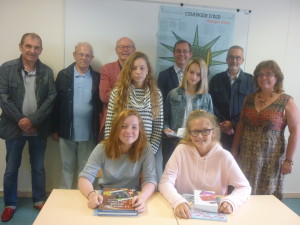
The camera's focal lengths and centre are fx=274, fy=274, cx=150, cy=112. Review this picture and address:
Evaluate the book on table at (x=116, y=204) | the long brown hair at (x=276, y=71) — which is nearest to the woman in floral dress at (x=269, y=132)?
the long brown hair at (x=276, y=71)

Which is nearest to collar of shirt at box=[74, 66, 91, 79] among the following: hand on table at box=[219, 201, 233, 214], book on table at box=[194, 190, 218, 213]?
book on table at box=[194, 190, 218, 213]

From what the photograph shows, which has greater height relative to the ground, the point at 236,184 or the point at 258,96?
the point at 258,96

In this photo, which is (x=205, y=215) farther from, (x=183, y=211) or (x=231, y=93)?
(x=231, y=93)

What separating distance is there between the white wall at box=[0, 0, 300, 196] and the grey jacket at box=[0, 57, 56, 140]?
13.1 inches

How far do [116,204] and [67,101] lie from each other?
153 cm

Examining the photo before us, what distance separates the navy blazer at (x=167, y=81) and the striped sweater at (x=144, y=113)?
571mm

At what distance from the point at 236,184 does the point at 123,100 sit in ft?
3.40

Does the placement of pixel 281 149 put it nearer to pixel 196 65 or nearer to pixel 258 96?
pixel 258 96

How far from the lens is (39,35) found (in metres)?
2.86

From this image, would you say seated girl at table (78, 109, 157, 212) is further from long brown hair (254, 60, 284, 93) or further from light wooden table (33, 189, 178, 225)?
long brown hair (254, 60, 284, 93)

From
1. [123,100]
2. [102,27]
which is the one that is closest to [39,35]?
[102,27]

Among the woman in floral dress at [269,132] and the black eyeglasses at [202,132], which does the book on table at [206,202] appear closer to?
the black eyeglasses at [202,132]

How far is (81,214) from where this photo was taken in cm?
139

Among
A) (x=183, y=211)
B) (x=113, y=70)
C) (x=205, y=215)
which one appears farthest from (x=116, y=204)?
(x=113, y=70)
